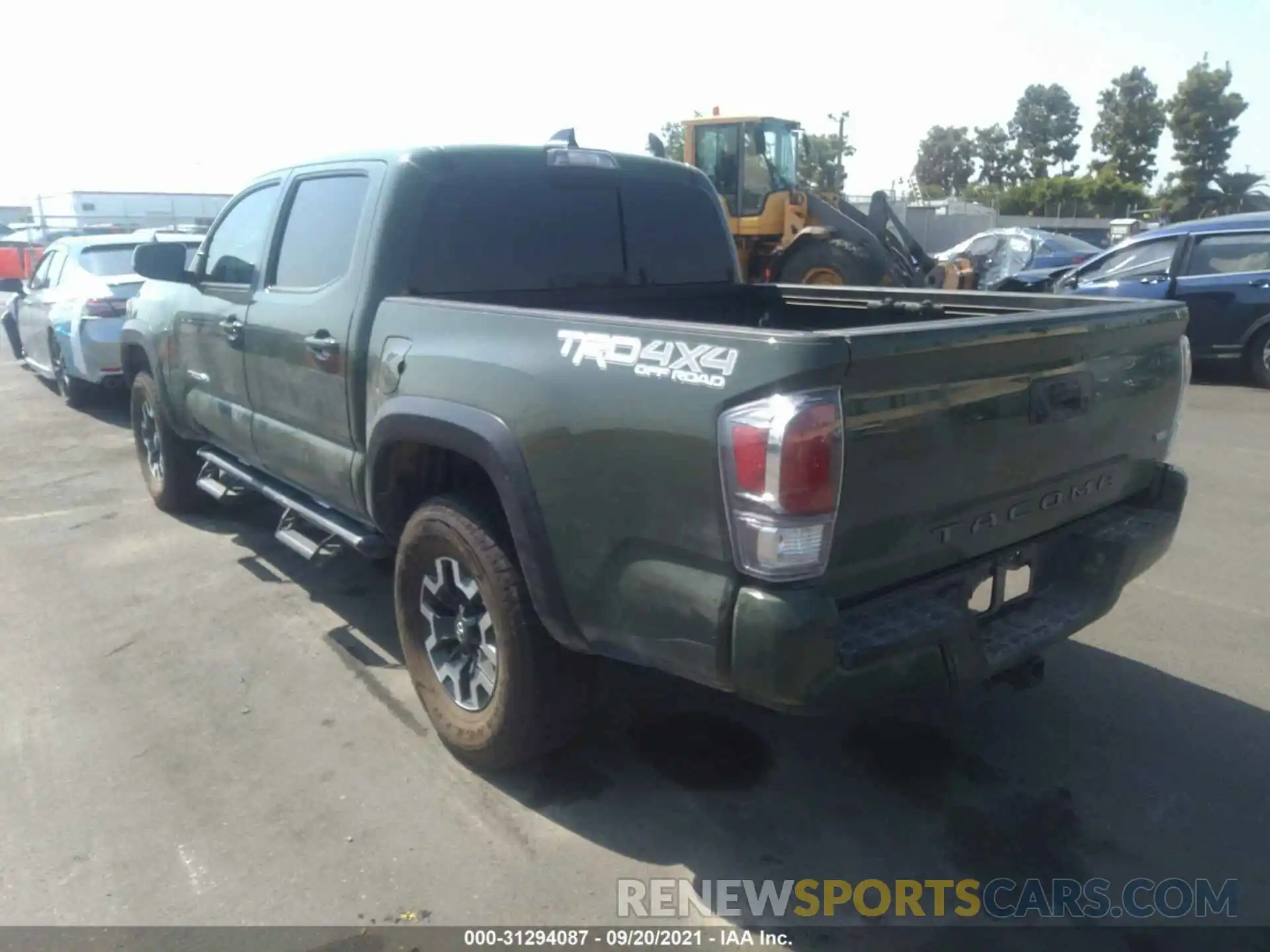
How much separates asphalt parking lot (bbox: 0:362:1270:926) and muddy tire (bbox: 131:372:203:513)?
139cm

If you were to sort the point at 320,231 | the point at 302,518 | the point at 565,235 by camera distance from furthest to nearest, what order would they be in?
the point at 302,518 < the point at 320,231 < the point at 565,235

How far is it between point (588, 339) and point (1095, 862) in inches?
86.8

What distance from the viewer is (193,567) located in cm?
580

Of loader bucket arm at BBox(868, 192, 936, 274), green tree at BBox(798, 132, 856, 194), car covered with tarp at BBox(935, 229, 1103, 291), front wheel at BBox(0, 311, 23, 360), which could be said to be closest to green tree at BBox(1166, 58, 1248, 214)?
green tree at BBox(798, 132, 856, 194)

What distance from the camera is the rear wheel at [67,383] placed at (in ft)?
34.7

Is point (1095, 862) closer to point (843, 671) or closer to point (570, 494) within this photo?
point (843, 671)

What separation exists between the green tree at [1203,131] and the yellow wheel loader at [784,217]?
41.4 metres

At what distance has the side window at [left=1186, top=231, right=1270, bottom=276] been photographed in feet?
36.7

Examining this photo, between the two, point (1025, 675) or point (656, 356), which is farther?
point (1025, 675)

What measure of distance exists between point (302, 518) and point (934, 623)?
315cm

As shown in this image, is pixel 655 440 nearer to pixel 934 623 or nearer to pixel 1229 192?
pixel 934 623

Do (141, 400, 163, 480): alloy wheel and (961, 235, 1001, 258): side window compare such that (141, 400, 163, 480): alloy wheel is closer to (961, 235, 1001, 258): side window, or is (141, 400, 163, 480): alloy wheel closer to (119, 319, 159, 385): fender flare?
(119, 319, 159, 385): fender flare

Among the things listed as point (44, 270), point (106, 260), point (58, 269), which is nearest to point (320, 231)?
point (106, 260)

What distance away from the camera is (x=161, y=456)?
21.6ft
